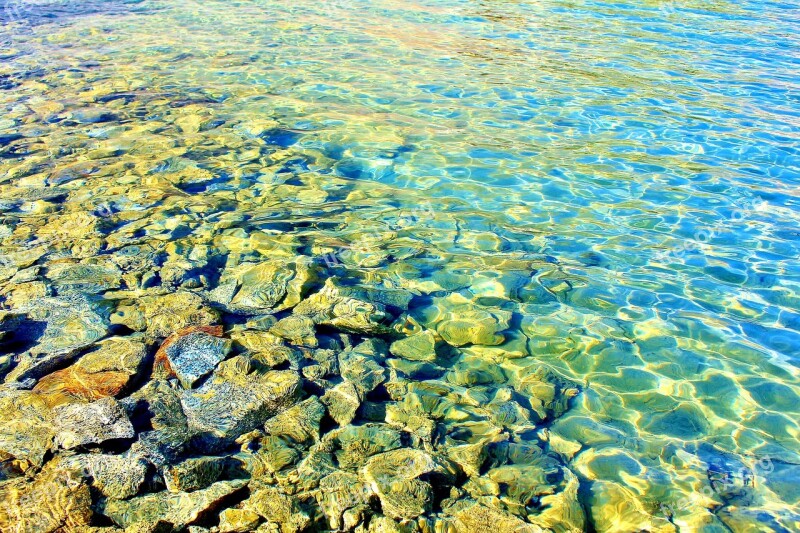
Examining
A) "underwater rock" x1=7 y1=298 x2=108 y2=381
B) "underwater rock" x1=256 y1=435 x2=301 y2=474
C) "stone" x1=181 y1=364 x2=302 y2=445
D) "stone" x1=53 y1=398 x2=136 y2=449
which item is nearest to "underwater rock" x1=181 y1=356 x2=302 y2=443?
"stone" x1=181 y1=364 x2=302 y2=445

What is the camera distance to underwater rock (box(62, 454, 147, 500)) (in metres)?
2.53

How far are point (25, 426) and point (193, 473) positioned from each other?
86 centimetres

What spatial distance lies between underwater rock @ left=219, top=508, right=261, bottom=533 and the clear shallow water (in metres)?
1.49

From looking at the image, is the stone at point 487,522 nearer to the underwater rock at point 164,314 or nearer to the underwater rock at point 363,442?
the underwater rock at point 363,442

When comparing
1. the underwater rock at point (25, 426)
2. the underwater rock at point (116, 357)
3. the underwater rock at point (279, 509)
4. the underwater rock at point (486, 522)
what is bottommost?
the underwater rock at point (486, 522)

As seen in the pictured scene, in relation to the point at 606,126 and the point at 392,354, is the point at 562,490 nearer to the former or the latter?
the point at 392,354

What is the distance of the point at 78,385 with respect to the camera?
123 inches

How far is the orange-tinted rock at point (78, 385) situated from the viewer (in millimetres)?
3034

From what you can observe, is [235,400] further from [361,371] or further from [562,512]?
[562,512]

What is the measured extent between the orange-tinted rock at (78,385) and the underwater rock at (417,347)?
152cm

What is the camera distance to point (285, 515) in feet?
8.18

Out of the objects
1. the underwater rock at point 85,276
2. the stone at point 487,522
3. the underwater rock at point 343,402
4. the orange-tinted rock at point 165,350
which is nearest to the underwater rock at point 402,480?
the stone at point 487,522

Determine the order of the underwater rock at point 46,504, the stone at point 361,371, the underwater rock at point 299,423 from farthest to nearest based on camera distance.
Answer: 1. the stone at point 361,371
2. the underwater rock at point 299,423
3. the underwater rock at point 46,504

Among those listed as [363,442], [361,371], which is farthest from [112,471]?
[361,371]
